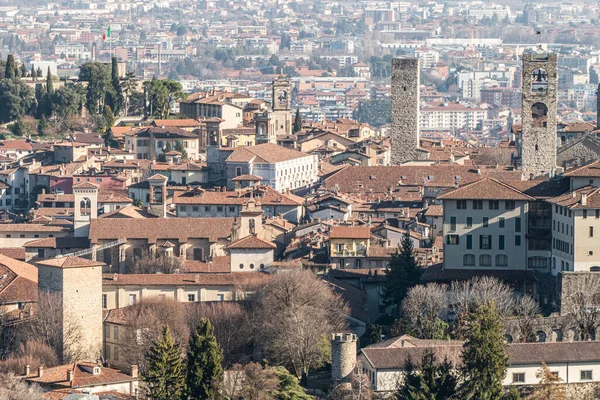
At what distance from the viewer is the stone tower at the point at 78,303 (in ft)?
140

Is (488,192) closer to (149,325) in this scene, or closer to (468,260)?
(468,260)

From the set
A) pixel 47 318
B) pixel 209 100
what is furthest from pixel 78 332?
pixel 209 100

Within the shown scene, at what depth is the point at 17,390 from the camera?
38.4m

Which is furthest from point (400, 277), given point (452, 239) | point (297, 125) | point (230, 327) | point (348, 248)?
point (297, 125)

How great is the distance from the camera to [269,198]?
57.0m

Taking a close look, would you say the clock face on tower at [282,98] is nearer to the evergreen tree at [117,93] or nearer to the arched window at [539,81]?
the evergreen tree at [117,93]

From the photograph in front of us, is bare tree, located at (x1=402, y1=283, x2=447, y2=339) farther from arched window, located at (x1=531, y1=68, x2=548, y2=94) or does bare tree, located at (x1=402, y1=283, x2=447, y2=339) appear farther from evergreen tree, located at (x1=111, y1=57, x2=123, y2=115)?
evergreen tree, located at (x1=111, y1=57, x2=123, y2=115)

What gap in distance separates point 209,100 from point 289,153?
1355 centimetres

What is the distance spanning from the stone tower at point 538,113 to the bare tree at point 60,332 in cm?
1854

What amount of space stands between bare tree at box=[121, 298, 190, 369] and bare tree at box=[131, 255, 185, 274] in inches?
162

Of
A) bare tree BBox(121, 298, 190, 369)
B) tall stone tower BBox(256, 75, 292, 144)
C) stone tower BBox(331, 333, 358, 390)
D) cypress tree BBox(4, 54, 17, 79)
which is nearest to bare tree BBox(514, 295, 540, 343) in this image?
stone tower BBox(331, 333, 358, 390)

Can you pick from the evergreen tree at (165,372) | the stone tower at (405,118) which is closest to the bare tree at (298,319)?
the evergreen tree at (165,372)

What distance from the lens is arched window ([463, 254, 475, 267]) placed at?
4431 cm

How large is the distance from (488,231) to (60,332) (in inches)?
378
